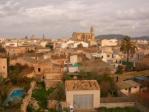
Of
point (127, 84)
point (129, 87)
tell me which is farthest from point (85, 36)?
point (129, 87)

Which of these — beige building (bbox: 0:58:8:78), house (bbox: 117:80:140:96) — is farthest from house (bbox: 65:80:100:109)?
beige building (bbox: 0:58:8:78)

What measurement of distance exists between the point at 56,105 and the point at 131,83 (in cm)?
1087

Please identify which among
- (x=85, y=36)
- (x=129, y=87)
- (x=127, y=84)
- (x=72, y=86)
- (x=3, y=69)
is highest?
(x=85, y=36)

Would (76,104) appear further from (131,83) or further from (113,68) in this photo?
(113,68)

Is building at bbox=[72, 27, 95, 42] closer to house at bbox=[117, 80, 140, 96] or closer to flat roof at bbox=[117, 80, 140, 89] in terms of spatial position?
flat roof at bbox=[117, 80, 140, 89]

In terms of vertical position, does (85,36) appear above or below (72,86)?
above

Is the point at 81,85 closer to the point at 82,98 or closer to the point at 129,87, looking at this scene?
the point at 82,98

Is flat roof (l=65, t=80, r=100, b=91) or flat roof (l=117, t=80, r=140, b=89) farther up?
flat roof (l=65, t=80, r=100, b=91)

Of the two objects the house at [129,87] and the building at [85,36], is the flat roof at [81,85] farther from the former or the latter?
the building at [85,36]

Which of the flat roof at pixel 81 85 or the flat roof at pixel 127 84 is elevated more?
the flat roof at pixel 81 85

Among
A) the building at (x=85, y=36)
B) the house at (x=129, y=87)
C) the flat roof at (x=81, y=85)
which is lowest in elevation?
the house at (x=129, y=87)

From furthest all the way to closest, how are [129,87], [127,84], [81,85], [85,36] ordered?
[85,36] → [127,84] → [129,87] → [81,85]

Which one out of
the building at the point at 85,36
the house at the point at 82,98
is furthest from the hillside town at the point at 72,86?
the building at the point at 85,36

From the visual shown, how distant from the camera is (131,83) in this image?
106ft
